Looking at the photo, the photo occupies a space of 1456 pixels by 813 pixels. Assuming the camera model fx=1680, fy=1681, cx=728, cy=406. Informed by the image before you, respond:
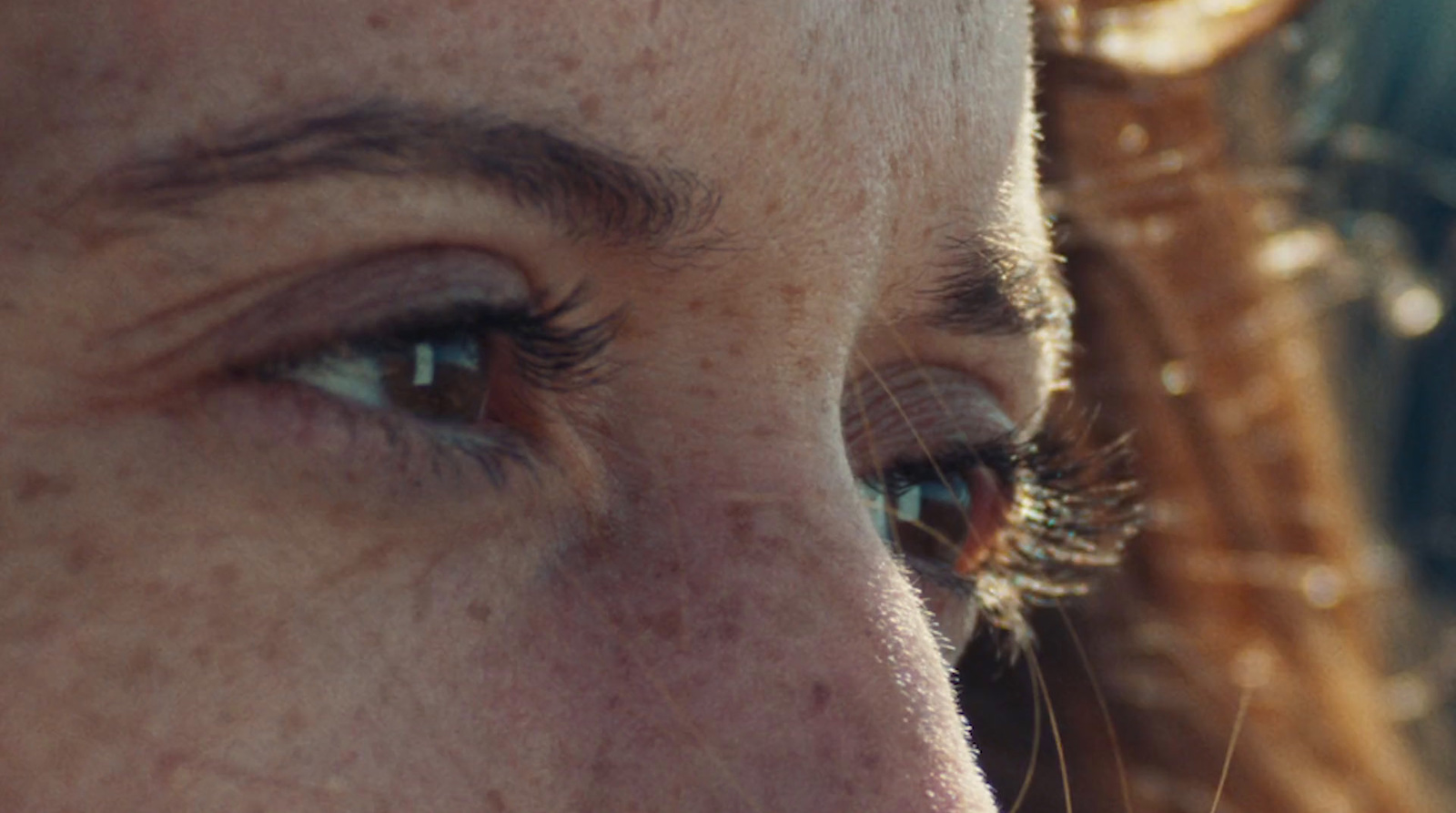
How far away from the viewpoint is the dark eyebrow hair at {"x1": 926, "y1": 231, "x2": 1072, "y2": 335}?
789 millimetres

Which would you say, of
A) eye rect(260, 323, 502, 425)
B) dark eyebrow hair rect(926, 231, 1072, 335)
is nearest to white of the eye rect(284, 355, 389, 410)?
eye rect(260, 323, 502, 425)

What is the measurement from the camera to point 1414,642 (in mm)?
1997

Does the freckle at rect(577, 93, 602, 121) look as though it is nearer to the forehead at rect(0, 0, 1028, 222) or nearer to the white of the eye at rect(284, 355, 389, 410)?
the forehead at rect(0, 0, 1028, 222)

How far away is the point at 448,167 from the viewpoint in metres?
0.57

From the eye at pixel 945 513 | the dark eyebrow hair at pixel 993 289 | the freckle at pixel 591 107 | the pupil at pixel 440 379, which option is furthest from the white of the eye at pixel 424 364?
Answer: the eye at pixel 945 513

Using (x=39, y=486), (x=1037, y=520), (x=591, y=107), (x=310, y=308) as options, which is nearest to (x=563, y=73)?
(x=591, y=107)

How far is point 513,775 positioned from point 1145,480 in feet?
4.56

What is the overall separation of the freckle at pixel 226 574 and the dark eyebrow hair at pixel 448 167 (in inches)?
4.6

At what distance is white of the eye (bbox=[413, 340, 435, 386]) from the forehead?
0.10 meters

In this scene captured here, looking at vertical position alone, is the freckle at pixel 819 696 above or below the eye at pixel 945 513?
above

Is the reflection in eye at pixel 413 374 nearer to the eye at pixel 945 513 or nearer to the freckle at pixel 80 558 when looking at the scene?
the freckle at pixel 80 558

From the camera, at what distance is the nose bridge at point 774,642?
1.94ft

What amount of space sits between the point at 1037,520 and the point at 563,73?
0.58 metres

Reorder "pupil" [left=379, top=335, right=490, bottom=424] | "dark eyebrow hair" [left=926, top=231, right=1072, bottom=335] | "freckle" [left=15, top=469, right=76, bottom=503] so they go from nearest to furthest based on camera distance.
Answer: "freckle" [left=15, top=469, right=76, bottom=503] < "pupil" [left=379, top=335, right=490, bottom=424] < "dark eyebrow hair" [left=926, top=231, right=1072, bottom=335]
